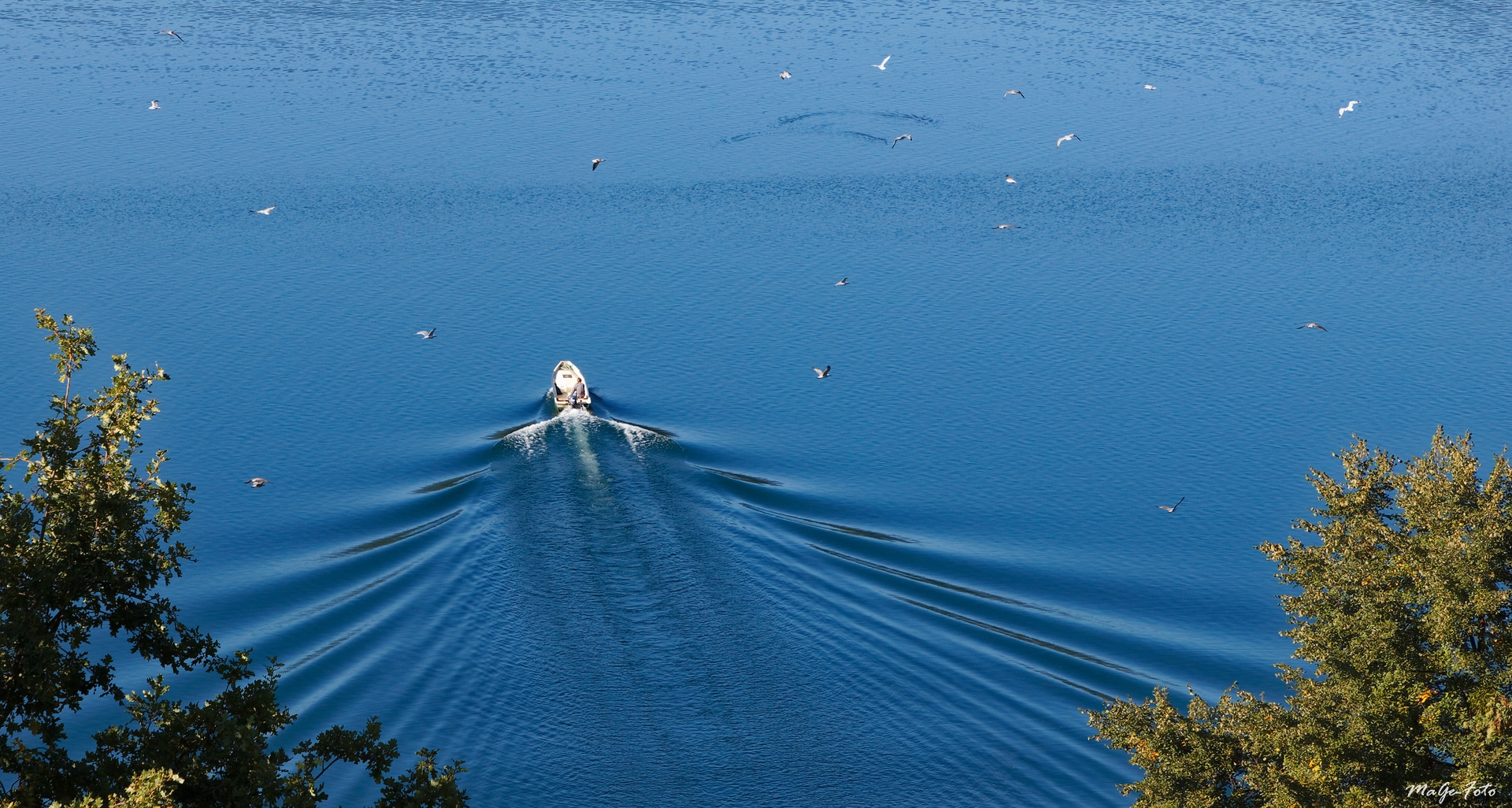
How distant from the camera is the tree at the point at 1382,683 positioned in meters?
29.0

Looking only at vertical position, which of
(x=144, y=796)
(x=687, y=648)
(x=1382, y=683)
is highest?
(x=687, y=648)

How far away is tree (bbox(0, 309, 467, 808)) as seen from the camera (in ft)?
80.8

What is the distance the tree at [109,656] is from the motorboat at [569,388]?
37.3 metres

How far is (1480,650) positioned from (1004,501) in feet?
101

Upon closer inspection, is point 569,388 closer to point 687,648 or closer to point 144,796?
point 687,648

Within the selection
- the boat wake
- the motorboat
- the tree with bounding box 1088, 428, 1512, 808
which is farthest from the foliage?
the motorboat

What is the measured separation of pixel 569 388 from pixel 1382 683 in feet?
140

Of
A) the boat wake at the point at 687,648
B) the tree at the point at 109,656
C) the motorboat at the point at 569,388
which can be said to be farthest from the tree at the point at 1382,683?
the motorboat at the point at 569,388

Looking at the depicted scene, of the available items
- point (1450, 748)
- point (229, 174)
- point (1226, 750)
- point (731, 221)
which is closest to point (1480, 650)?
point (1450, 748)

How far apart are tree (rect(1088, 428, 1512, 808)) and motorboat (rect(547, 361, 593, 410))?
116 ft

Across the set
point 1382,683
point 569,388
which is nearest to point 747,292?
point 569,388

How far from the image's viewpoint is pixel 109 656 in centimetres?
2491

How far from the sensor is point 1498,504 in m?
32.1

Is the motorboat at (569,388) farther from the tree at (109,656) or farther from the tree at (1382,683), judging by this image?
the tree at (109,656)
